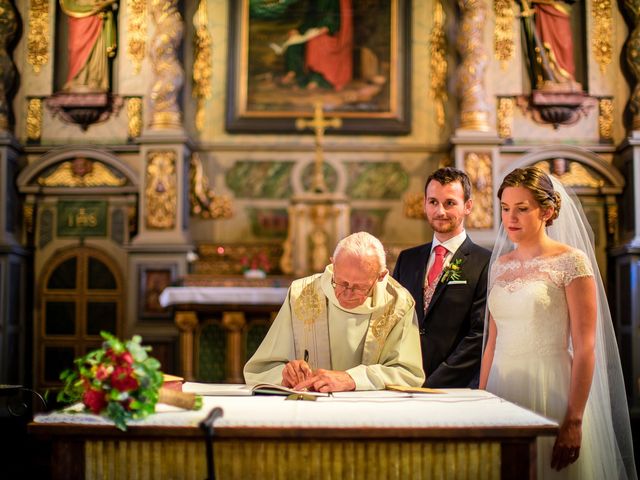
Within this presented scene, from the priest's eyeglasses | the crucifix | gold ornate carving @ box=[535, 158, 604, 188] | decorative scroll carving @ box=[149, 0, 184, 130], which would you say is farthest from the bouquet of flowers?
gold ornate carving @ box=[535, 158, 604, 188]

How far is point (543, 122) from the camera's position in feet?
29.7

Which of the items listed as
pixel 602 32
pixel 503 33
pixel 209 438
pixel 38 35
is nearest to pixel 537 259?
pixel 209 438

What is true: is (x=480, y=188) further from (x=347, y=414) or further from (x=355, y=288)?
(x=347, y=414)

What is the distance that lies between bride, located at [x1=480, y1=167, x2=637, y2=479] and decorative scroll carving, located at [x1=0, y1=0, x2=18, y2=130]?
274 inches

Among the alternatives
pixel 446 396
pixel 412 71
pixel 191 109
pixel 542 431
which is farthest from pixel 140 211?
pixel 542 431

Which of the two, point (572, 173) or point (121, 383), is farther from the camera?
point (572, 173)

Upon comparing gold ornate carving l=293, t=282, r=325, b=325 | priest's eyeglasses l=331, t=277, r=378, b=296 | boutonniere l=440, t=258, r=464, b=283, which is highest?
boutonniere l=440, t=258, r=464, b=283

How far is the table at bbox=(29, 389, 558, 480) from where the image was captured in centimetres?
245

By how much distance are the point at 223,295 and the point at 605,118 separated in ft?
15.4

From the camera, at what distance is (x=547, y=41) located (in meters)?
9.09

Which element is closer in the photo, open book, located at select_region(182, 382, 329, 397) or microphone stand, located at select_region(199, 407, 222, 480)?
microphone stand, located at select_region(199, 407, 222, 480)

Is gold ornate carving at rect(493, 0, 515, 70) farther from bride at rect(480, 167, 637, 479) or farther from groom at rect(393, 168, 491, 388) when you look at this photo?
bride at rect(480, 167, 637, 479)

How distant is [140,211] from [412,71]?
3.45 metres

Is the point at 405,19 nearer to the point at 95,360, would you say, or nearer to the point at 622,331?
the point at 622,331
